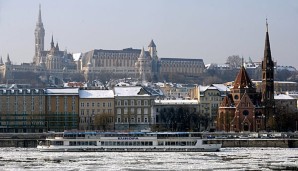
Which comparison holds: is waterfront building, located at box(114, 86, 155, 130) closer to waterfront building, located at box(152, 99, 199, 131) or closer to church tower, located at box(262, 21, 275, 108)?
waterfront building, located at box(152, 99, 199, 131)

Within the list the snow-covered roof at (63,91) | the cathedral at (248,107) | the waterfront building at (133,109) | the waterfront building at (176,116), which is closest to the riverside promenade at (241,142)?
the cathedral at (248,107)

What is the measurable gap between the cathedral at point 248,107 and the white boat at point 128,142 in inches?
1177

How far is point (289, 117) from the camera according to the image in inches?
4599

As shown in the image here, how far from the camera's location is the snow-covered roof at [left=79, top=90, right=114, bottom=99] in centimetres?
12272

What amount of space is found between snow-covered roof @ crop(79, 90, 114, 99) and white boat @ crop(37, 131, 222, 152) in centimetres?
3475

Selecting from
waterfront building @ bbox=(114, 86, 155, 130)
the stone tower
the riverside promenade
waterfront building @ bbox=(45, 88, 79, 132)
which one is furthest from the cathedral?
the riverside promenade

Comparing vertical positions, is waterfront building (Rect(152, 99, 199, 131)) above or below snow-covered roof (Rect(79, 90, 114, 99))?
below

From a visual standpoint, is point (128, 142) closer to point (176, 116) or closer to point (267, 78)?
point (267, 78)

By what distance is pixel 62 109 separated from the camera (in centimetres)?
11975

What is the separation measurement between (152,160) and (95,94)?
5406cm

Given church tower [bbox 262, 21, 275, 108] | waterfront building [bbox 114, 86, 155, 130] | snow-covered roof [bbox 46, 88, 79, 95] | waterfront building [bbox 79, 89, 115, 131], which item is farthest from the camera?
church tower [bbox 262, 21, 275, 108]

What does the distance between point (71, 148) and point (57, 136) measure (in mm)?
5038

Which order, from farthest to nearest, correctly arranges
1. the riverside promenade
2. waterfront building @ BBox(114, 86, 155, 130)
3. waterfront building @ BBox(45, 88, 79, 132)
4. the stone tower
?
waterfront building @ BBox(114, 86, 155, 130)
the stone tower
waterfront building @ BBox(45, 88, 79, 132)
the riverside promenade

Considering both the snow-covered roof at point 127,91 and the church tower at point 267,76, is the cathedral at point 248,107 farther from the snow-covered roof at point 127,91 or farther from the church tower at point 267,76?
the snow-covered roof at point 127,91
